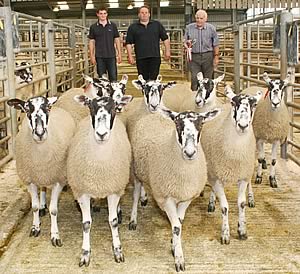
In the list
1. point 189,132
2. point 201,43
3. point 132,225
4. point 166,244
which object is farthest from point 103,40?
point 189,132

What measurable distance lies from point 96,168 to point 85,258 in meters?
0.60

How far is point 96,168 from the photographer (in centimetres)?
355

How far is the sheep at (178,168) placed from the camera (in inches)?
130

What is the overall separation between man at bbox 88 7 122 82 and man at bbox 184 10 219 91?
3.61ft

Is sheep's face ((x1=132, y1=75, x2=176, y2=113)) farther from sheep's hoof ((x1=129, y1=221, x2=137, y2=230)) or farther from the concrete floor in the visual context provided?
sheep's hoof ((x1=129, y1=221, x2=137, y2=230))

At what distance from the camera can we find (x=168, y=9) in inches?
1236

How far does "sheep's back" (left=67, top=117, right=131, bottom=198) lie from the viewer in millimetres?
3553

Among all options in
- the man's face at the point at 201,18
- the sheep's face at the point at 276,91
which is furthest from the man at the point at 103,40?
the sheep's face at the point at 276,91

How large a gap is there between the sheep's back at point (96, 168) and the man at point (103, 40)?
163 inches

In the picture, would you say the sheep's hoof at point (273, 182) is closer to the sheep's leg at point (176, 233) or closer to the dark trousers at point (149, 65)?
the sheep's leg at point (176, 233)

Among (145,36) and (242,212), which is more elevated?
(145,36)

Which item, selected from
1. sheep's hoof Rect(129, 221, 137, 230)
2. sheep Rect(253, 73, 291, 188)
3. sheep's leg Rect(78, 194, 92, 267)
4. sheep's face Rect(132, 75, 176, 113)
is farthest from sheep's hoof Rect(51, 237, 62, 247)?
sheep Rect(253, 73, 291, 188)

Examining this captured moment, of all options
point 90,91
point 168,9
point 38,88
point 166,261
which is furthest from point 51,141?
point 168,9

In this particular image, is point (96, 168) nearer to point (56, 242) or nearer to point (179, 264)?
point (56, 242)
